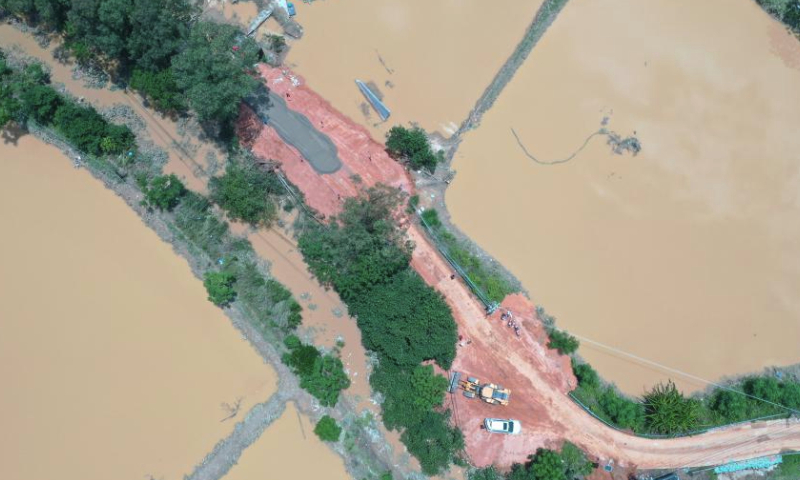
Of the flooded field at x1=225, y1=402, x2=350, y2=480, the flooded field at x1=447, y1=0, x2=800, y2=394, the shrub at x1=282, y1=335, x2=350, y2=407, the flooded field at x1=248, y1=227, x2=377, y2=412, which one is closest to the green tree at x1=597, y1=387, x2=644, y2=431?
the flooded field at x1=447, y1=0, x2=800, y2=394

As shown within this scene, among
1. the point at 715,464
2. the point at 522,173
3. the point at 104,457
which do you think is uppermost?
the point at 522,173

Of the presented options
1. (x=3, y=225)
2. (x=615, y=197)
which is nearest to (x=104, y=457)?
(x=3, y=225)

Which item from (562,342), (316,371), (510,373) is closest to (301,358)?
(316,371)

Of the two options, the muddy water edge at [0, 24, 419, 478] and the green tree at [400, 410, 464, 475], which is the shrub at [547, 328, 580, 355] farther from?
the muddy water edge at [0, 24, 419, 478]

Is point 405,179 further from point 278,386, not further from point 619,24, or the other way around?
point 619,24

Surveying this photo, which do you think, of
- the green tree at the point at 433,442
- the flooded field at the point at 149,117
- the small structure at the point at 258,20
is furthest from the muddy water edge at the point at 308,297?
the small structure at the point at 258,20

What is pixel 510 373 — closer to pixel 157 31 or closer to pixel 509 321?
pixel 509 321
